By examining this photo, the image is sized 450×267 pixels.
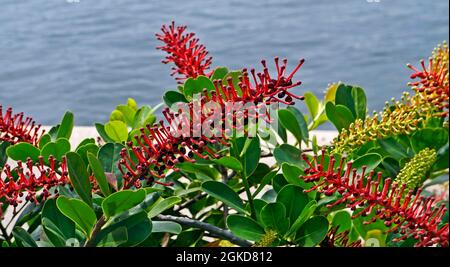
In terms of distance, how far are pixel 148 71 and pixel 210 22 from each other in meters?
1.06

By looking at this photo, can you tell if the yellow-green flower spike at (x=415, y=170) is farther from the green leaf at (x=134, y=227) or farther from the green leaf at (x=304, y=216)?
the green leaf at (x=134, y=227)

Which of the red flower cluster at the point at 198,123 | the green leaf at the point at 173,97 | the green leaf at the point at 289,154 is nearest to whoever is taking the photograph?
the red flower cluster at the point at 198,123

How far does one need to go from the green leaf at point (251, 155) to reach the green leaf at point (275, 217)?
115 millimetres

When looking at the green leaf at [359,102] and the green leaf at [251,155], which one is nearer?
the green leaf at [251,155]

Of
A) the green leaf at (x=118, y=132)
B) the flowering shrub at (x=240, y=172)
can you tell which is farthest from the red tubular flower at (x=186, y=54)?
the green leaf at (x=118, y=132)

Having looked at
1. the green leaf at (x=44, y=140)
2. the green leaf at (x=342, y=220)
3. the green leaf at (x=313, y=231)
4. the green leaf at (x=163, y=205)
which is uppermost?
the green leaf at (x=44, y=140)

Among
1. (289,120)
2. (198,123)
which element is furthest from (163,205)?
(289,120)

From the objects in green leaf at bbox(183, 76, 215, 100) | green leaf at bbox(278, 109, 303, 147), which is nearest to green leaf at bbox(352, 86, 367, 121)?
green leaf at bbox(278, 109, 303, 147)

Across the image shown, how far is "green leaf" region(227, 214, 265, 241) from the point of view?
1.10m

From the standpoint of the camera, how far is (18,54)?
20.3 ft

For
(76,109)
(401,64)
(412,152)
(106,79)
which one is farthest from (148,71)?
(412,152)

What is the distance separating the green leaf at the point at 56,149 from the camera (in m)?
1.23

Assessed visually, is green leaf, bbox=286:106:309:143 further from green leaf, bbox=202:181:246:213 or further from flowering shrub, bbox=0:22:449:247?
green leaf, bbox=202:181:246:213
